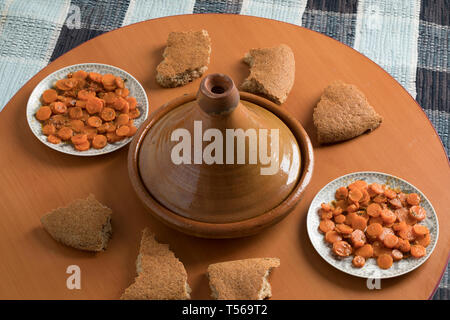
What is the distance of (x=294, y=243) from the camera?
1.42 metres

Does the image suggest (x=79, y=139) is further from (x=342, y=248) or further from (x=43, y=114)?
(x=342, y=248)

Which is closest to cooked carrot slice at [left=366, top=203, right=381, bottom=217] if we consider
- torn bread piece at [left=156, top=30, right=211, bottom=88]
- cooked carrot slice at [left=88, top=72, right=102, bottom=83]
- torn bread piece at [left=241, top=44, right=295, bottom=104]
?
torn bread piece at [left=241, top=44, right=295, bottom=104]

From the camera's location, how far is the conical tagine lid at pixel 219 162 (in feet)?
4.07

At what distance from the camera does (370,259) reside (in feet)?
4.50

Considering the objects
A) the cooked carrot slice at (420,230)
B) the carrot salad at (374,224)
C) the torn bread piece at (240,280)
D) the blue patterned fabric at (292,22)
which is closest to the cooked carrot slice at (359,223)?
the carrot salad at (374,224)

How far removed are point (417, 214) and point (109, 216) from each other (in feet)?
2.51

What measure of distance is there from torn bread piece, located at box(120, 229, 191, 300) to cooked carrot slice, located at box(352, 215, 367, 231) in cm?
43

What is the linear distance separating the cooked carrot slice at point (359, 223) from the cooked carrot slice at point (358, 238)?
0.04 ft

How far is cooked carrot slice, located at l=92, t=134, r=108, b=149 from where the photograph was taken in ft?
5.11

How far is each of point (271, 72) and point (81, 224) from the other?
0.69 metres

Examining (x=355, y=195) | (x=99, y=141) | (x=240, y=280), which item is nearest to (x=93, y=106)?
(x=99, y=141)

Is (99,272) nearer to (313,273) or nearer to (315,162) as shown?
(313,273)

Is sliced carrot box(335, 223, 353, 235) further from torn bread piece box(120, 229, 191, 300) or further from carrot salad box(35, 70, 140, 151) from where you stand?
carrot salad box(35, 70, 140, 151)

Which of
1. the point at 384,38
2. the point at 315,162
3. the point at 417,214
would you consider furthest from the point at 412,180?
the point at 384,38
